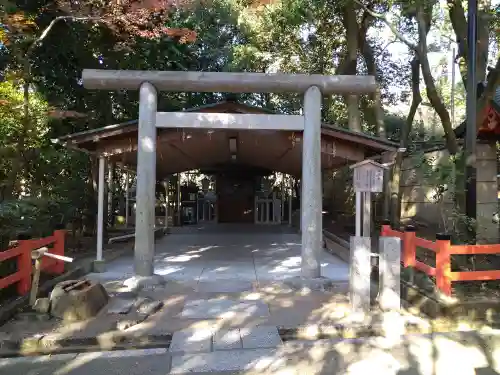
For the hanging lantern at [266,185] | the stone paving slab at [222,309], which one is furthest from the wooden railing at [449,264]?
the hanging lantern at [266,185]

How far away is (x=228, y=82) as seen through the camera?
707 centimetres

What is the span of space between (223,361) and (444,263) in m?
3.44

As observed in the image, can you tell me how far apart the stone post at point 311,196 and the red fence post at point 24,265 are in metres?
4.44

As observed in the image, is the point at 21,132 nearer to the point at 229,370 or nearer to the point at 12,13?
the point at 12,13

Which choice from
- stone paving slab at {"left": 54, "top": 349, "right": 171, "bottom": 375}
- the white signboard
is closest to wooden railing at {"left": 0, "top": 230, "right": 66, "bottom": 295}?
stone paving slab at {"left": 54, "top": 349, "right": 171, "bottom": 375}

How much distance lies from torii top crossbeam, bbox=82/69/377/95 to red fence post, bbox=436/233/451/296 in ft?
9.82

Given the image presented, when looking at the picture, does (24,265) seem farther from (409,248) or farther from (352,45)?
(352,45)

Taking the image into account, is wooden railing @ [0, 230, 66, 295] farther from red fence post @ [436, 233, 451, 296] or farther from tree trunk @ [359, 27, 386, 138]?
tree trunk @ [359, 27, 386, 138]

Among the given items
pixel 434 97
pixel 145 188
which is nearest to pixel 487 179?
pixel 434 97

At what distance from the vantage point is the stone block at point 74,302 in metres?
5.30

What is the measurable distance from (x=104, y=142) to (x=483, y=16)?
811 cm

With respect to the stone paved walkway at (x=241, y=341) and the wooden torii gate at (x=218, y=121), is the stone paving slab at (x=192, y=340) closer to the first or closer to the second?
the stone paved walkway at (x=241, y=341)

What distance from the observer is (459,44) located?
8.65 m

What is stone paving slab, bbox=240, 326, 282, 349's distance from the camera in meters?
4.62
